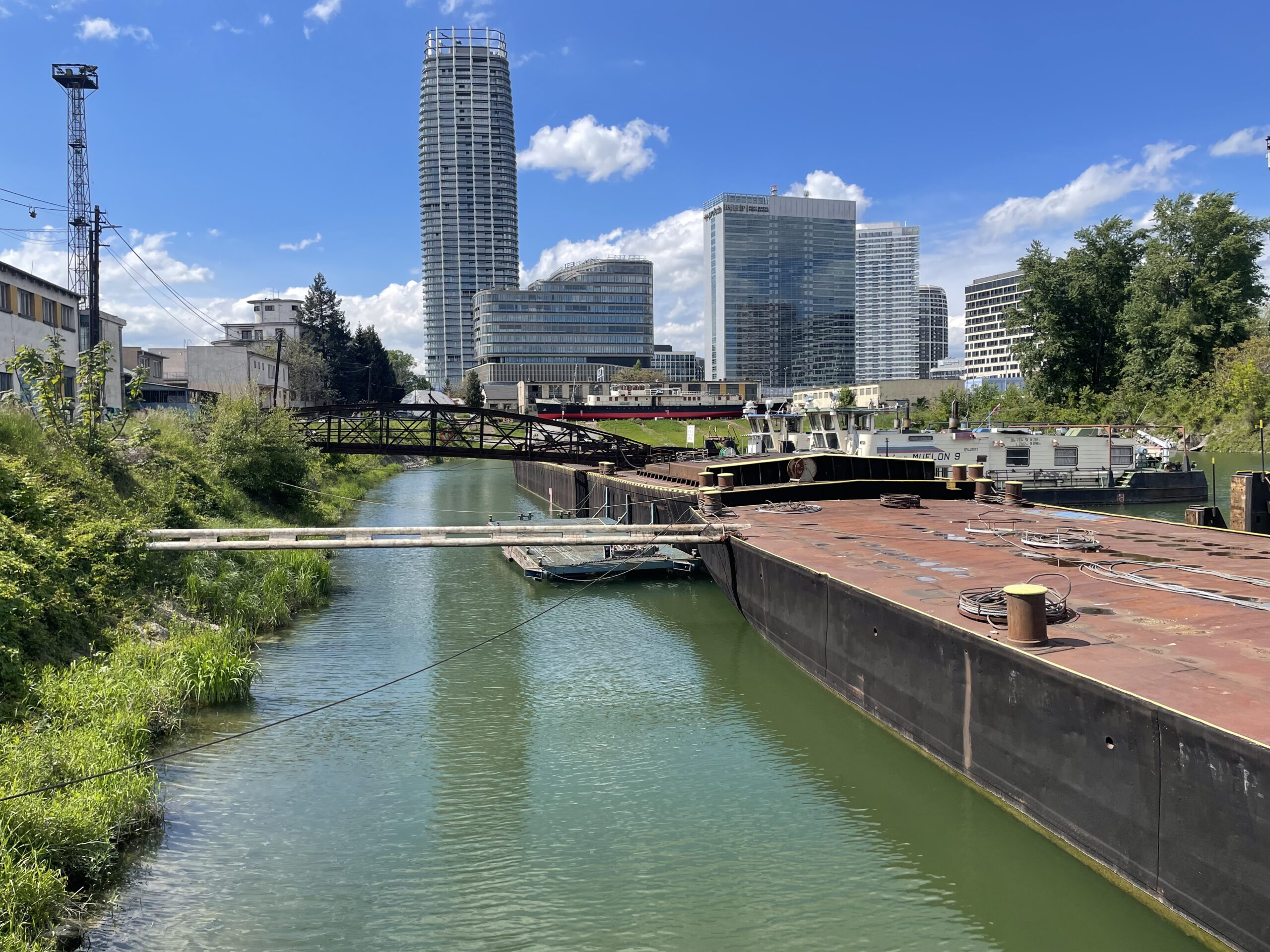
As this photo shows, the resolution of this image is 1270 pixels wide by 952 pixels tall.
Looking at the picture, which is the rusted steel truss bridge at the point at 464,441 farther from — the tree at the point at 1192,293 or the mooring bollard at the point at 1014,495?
the tree at the point at 1192,293

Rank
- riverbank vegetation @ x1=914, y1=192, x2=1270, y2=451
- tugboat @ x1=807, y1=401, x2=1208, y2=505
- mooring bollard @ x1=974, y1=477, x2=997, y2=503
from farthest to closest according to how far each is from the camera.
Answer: riverbank vegetation @ x1=914, y1=192, x2=1270, y2=451 → tugboat @ x1=807, y1=401, x2=1208, y2=505 → mooring bollard @ x1=974, y1=477, x2=997, y2=503

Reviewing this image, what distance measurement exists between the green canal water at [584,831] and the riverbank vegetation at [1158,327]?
2681 inches

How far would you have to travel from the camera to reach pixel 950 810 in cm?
1163

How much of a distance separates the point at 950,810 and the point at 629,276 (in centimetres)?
18728

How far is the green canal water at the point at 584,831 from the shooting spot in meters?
9.16

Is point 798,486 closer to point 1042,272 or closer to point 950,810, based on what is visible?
point 950,810

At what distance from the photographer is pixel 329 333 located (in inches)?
4001

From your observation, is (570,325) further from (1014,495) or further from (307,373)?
(1014,495)

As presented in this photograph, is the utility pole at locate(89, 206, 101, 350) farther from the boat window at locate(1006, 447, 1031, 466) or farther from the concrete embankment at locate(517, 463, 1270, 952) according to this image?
the boat window at locate(1006, 447, 1031, 466)

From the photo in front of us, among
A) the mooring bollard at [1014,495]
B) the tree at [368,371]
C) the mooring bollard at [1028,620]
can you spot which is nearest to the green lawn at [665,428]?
the tree at [368,371]

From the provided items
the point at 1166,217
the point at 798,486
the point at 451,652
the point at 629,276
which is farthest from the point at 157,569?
the point at 629,276

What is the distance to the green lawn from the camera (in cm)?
9825

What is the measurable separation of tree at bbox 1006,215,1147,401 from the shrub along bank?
72.8m

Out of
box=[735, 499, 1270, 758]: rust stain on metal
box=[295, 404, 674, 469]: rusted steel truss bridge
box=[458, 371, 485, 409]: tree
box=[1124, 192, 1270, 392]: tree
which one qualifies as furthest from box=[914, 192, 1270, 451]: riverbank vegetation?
box=[458, 371, 485, 409]: tree
